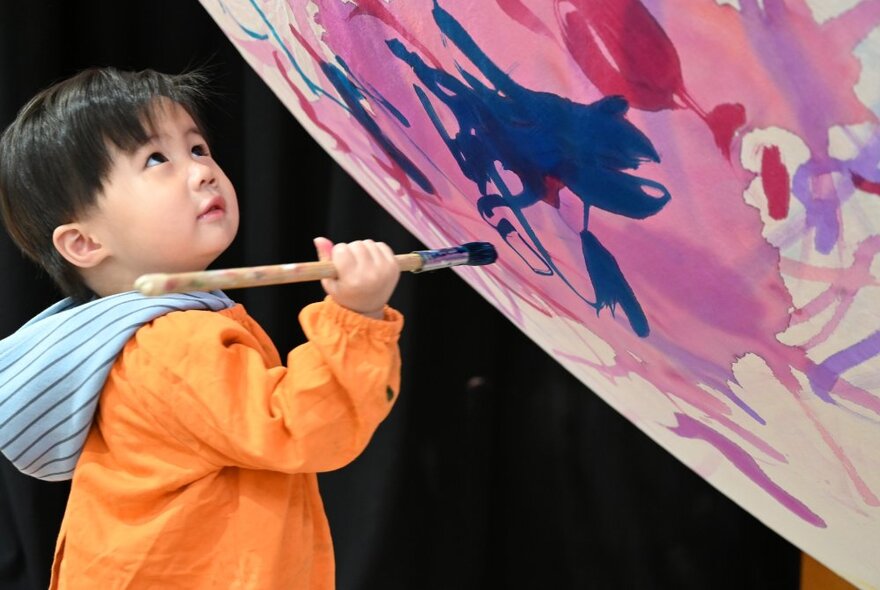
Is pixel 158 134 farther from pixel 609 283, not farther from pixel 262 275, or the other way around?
pixel 609 283

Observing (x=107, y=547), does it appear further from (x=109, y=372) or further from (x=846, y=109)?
(x=846, y=109)

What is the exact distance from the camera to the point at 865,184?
515 millimetres

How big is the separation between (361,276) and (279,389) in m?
0.09

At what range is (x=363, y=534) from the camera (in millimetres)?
1388

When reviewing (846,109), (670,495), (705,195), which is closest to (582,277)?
(705,195)

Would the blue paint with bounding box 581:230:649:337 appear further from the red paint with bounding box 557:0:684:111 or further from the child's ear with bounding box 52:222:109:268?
the child's ear with bounding box 52:222:109:268

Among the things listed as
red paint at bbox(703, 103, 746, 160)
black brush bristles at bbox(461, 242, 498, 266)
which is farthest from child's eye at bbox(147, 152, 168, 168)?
red paint at bbox(703, 103, 746, 160)

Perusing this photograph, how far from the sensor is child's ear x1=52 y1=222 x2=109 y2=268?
2.35ft

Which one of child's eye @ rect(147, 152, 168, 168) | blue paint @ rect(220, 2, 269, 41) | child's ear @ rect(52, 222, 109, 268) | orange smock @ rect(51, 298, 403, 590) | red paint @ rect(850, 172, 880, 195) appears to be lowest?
red paint @ rect(850, 172, 880, 195)

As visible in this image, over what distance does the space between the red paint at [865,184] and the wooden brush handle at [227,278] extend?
0.93 ft

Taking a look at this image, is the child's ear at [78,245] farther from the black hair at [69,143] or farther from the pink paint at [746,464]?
the pink paint at [746,464]

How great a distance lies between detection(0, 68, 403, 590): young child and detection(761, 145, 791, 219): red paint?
22 centimetres

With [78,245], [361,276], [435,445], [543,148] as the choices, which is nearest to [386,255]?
[361,276]

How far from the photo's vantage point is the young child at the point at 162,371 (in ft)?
2.02
